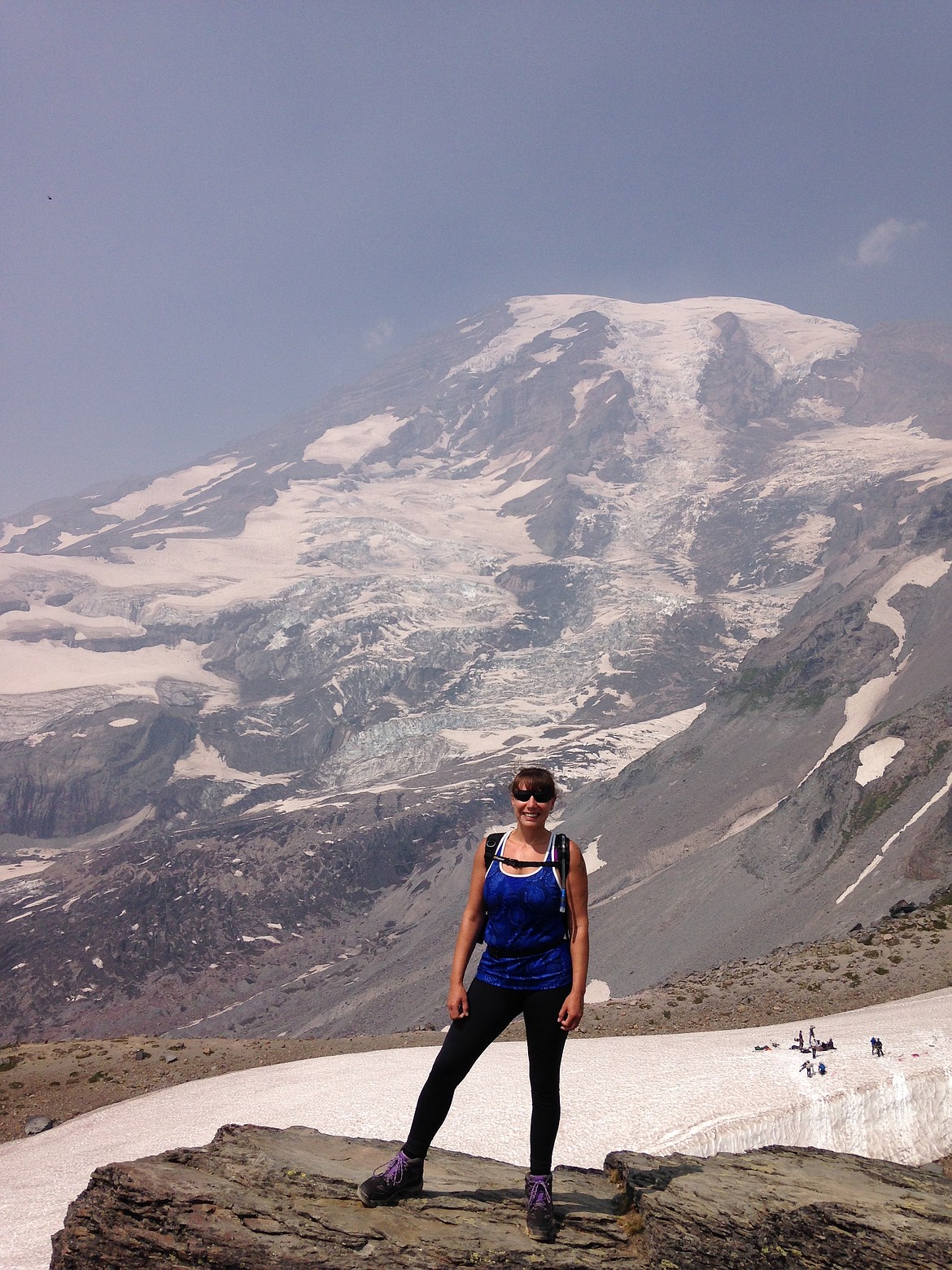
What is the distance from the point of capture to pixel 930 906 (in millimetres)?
30109

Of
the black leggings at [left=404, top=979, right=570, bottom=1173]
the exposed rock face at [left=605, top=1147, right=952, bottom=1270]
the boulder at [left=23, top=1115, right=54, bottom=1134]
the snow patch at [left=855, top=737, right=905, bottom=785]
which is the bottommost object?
the boulder at [left=23, top=1115, right=54, bottom=1134]

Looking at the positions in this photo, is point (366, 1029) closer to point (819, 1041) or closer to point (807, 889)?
point (807, 889)

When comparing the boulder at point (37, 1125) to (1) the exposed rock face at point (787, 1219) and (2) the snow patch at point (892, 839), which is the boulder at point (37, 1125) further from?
(2) the snow patch at point (892, 839)

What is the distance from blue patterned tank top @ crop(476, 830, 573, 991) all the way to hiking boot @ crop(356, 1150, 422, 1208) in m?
1.44

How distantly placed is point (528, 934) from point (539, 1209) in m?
1.87

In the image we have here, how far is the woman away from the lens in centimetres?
627

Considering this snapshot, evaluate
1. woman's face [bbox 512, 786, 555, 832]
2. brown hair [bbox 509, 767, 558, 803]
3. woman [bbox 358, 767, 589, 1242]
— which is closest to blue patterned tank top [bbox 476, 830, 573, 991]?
woman [bbox 358, 767, 589, 1242]

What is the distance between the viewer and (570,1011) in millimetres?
6293

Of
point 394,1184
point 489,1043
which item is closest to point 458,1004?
point 489,1043

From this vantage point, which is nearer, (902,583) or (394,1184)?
(394,1184)

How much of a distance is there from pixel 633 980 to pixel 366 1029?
4259cm

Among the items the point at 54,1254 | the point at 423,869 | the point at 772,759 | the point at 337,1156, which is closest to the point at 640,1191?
the point at 337,1156

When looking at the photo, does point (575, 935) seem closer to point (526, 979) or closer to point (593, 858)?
point (526, 979)

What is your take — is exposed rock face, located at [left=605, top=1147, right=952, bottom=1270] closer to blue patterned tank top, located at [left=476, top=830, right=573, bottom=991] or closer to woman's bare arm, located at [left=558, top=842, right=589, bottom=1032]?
woman's bare arm, located at [left=558, top=842, right=589, bottom=1032]
